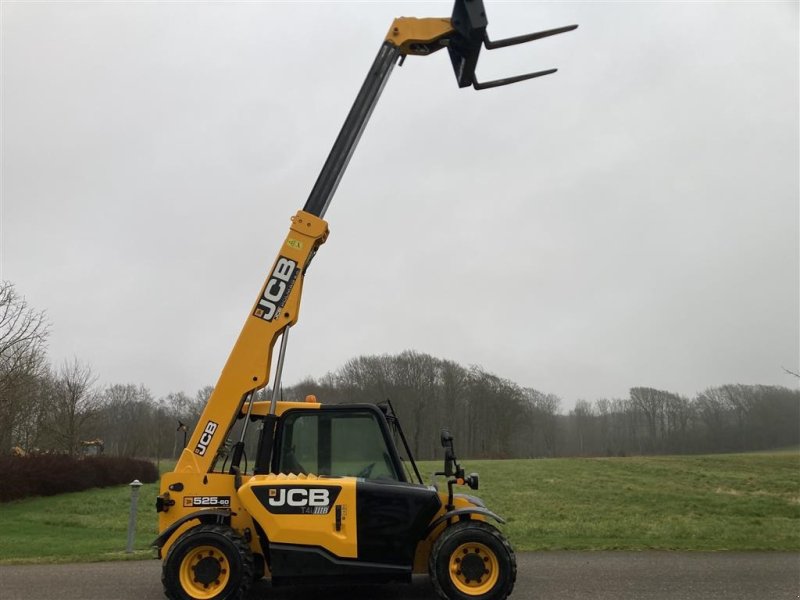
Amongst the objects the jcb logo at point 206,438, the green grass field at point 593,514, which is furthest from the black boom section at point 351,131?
the green grass field at point 593,514

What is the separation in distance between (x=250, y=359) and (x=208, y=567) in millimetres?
2130

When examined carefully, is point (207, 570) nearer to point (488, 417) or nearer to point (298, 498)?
point (298, 498)

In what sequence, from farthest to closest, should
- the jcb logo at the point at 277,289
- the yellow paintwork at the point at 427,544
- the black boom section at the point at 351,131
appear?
the black boom section at the point at 351,131 → the jcb logo at the point at 277,289 → the yellow paintwork at the point at 427,544

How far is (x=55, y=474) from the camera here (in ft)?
77.5

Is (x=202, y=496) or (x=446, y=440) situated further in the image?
(x=202, y=496)

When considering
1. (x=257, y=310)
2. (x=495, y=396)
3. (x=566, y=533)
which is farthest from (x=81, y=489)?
(x=495, y=396)

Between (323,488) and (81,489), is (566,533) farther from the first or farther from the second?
(81,489)

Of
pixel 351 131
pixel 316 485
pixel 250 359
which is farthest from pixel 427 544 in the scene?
pixel 351 131

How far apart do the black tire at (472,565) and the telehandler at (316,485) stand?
0.03 feet

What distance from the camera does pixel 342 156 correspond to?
702 centimetres

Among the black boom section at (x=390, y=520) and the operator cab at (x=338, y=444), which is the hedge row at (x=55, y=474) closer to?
the operator cab at (x=338, y=444)

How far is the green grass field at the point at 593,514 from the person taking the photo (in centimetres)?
1015

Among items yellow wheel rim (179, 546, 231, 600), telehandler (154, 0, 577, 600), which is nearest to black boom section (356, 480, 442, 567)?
telehandler (154, 0, 577, 600)


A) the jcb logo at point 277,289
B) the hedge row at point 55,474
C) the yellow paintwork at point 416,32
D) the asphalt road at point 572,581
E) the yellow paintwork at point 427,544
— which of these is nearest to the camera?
the yellow paintwork at point 427,544
